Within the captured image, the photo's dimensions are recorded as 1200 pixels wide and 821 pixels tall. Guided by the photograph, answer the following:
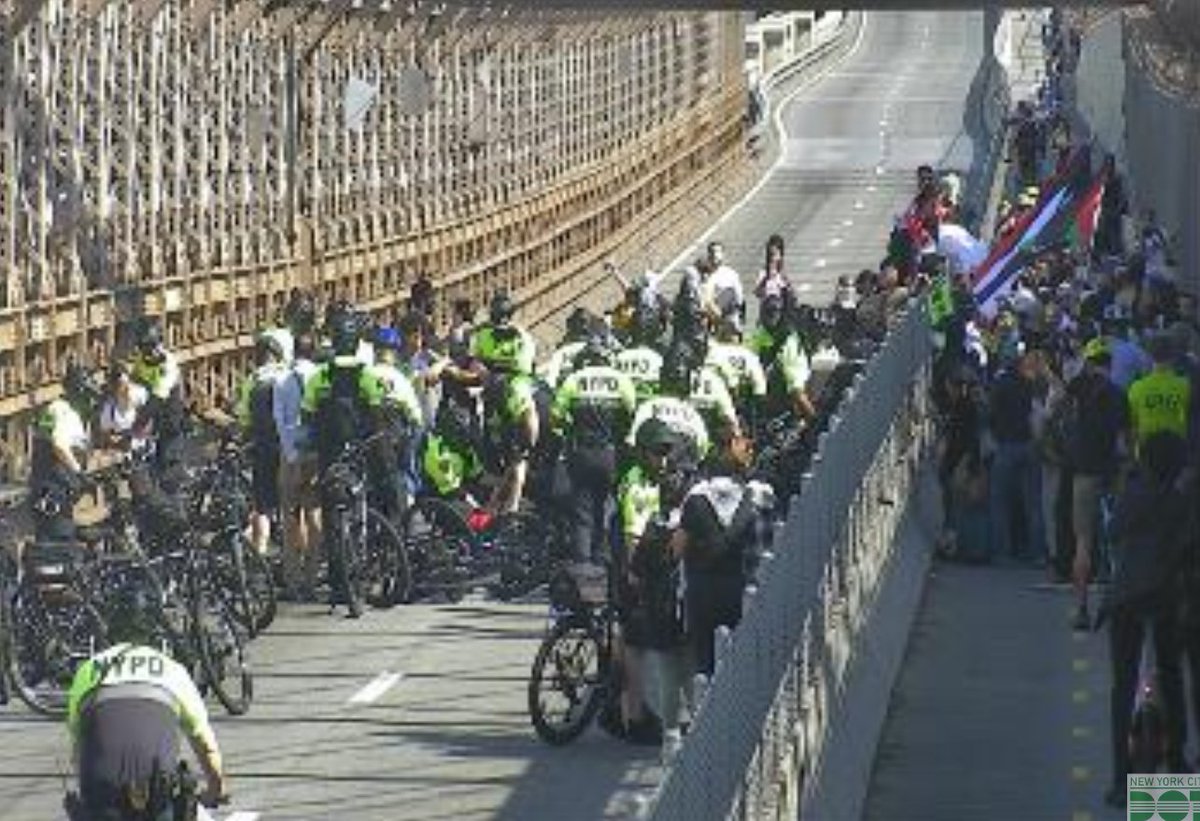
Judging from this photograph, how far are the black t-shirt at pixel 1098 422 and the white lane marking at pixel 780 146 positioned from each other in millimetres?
42957

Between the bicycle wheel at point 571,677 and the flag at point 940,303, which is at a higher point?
the bicycle wheel at point 571,677

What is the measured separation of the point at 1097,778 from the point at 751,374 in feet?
27.8

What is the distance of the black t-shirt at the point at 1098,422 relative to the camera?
81.6ft

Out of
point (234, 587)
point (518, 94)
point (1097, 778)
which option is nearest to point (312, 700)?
point (234, 587)

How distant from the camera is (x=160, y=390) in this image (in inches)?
1105

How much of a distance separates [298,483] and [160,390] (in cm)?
197

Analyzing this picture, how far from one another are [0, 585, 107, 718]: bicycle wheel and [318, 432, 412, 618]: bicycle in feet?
11.9

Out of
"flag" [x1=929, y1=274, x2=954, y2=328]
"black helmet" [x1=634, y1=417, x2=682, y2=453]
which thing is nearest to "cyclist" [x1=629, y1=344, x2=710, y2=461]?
"black helmet" [x1=634, y1=417, x2=682, y2=453]

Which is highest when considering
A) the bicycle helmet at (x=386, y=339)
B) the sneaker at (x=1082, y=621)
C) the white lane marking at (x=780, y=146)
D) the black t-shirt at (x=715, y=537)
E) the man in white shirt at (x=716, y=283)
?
the black t-shirt at (x=715, y=537)

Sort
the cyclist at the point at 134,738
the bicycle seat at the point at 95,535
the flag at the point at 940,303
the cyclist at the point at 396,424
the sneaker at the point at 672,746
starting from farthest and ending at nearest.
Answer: the flag at the point at 940,303 < the cyclist at the point at 396,424 < the bicycle seat at the point at 95,535 < the cyclist at the point at 134,738 < the sneaker at the point at 672,746

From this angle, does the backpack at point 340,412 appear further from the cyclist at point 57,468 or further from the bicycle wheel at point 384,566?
the cyclist at point 57,468

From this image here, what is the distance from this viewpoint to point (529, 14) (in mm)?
55375

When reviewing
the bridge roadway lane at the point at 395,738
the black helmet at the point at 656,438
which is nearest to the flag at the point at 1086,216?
the bridge roadway lane at the point at 395,738

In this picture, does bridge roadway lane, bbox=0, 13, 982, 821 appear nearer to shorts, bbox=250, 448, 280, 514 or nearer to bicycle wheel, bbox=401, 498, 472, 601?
bicycle wheel, bbox=401, 498, 472, 601
